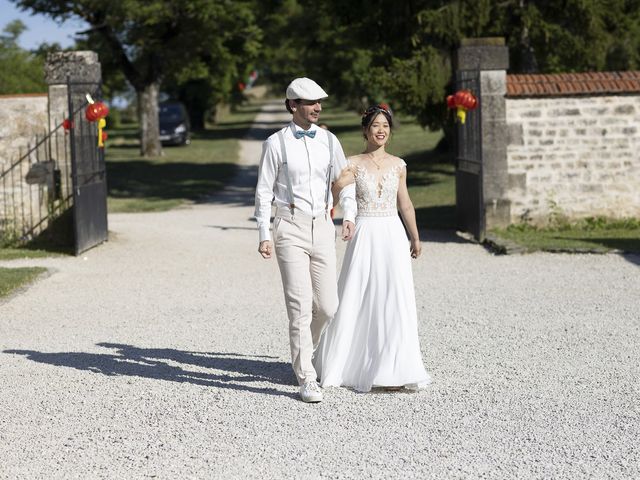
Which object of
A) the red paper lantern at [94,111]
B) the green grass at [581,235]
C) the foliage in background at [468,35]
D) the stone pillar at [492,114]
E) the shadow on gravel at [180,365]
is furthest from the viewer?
the foliage in background at [468,35]

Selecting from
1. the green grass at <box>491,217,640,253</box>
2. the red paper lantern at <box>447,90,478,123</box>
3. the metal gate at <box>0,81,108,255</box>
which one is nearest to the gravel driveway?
the green grass at <box>491,217,640,253</box>

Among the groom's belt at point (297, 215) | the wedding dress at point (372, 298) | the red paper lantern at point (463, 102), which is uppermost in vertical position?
the red paper lantern at point (463, 102)

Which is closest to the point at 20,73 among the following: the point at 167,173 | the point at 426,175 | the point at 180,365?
the point at 167,173

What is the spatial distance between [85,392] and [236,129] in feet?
184

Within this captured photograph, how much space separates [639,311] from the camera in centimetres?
1042

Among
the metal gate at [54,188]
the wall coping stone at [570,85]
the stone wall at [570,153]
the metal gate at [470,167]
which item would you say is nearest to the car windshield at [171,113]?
the metal gate at [470,167]

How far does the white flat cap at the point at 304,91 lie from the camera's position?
708 cm

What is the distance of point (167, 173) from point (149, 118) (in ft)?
22.2

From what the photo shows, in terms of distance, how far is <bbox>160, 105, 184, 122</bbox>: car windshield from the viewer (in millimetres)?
48250

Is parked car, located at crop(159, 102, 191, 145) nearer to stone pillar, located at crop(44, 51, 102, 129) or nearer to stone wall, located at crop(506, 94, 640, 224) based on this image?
stone pillar, located at crop(44, 51, 102, 129)

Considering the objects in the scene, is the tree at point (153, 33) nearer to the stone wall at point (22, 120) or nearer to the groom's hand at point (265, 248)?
the stone wall at point (22, 120)

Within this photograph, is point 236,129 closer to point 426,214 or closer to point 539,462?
point 426,214

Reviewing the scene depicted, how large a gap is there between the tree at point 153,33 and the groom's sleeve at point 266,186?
Answer: 93.5ft

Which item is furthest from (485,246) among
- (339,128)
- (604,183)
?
(339,128)
